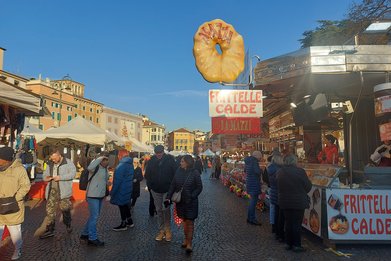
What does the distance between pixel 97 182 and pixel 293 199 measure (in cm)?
352

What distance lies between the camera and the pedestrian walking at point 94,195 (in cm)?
604

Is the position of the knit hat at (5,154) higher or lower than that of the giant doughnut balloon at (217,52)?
lower

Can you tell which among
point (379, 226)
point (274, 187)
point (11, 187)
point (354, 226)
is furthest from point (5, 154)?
point (379, 226)

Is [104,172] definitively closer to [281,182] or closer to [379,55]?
[281,182]

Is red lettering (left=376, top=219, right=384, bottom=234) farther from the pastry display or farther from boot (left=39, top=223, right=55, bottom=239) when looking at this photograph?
boot (left=39, top=223, right=55, bottom=239)

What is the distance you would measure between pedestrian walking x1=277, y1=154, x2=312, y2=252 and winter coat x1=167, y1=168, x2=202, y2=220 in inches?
Answer: 57.4

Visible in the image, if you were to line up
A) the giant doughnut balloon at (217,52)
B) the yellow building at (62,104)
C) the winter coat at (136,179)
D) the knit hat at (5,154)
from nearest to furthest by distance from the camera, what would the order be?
the knit hat at (5,154), the giant doughnut balloon at (217,52), the winter coat at (136,179), the yellow building at (62,104)

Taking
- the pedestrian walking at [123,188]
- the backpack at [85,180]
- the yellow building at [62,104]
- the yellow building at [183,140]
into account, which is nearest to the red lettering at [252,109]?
the pedestrian walking at [123,188]

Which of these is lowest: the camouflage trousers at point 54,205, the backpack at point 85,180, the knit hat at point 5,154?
the camouflage trousers at point 54,205

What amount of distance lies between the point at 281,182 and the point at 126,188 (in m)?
3.50

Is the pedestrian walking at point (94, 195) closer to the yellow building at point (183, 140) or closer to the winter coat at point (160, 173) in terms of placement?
the winter coat at point (160, 173)

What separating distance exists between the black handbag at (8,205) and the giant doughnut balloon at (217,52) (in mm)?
5277

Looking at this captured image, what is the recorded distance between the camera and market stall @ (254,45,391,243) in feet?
19.3

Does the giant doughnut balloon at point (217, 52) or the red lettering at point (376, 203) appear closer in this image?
the red lettering at point (376, 203)
